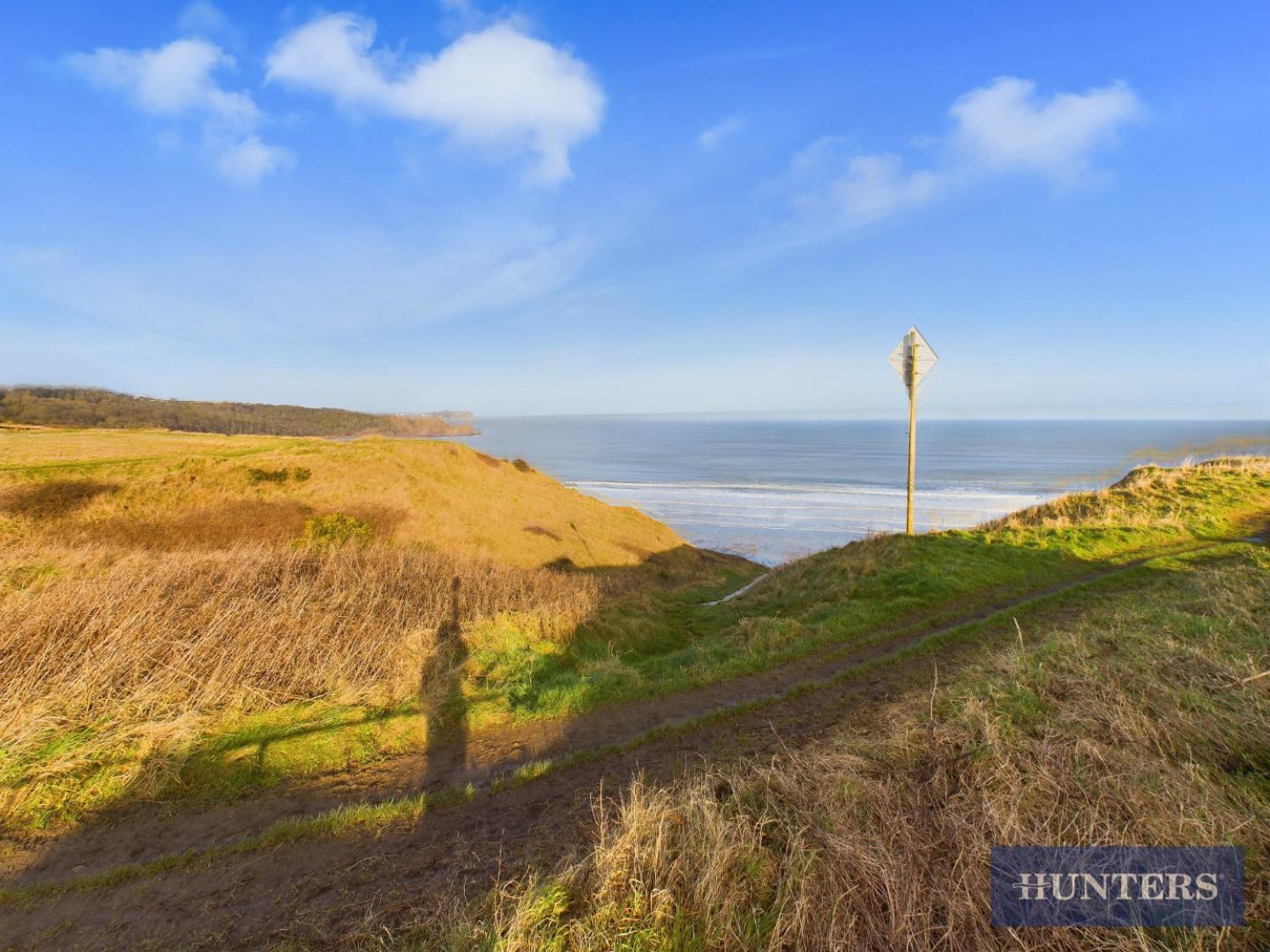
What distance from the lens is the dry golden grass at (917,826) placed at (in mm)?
3043

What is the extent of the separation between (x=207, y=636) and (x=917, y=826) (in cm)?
917

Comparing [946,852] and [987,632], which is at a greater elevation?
[946,852]

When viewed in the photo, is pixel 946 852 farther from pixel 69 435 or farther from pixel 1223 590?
pixel 69 435

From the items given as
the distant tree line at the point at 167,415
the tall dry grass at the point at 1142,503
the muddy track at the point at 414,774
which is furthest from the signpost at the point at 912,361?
the distant tree line at the point at 167,415

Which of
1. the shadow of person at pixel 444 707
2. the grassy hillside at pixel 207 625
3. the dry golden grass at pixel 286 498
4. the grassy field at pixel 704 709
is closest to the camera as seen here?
the grassy field at pixel 704 709

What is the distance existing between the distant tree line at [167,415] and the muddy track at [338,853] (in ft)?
211

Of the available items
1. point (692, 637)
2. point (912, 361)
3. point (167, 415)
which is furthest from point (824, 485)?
point (167, 415)

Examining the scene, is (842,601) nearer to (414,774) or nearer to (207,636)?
(414,774)

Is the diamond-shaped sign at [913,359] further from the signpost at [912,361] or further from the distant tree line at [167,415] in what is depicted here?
the distant tree line at [167,415]

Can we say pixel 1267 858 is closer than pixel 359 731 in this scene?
Yes

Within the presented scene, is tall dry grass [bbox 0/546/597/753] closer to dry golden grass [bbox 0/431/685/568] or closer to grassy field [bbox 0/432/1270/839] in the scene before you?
grassy field [bbox 0/432/1270/839]

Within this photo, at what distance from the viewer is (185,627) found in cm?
812

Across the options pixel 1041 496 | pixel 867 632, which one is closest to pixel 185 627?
pixel 867 632

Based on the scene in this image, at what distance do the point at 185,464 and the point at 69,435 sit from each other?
46.2 feet
